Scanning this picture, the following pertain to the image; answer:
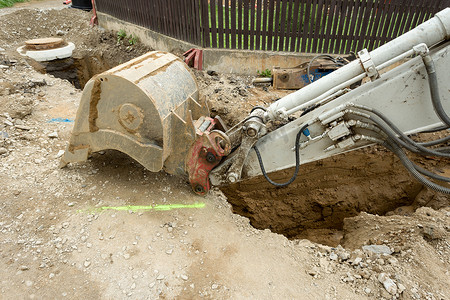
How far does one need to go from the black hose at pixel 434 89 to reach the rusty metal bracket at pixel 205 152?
1.77 m

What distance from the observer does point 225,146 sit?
3.09 meters

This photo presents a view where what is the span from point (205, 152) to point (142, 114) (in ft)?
2.49

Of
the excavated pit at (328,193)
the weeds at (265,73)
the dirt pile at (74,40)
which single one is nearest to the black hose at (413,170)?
the excavated pit at (328,193)

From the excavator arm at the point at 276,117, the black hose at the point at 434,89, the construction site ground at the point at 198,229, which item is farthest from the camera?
the construction site ground at the point at 198,229

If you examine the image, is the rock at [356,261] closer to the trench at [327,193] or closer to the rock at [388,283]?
the rock at [388,283]

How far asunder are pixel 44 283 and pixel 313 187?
3.95 metres

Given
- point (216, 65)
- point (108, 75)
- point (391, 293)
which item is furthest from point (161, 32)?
point (391, 293)

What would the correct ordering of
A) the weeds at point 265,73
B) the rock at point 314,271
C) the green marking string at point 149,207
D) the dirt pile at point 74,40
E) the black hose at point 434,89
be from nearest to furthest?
the black hose at point 434,89, the rock at point 314,271, the green marking string at point 149,207, the weeds at point 265,73, the dirt pile at point 74,40

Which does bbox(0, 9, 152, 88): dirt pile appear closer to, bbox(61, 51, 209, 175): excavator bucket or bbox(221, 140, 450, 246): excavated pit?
bbox(61, 51, 209, 175): excavator bucket

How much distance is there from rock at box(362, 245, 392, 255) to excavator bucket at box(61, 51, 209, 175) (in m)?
2.17

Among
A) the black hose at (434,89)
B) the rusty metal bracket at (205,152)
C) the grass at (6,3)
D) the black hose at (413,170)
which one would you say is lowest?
the grass at (6,3)

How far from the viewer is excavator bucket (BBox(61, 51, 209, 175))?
2914 millimetres

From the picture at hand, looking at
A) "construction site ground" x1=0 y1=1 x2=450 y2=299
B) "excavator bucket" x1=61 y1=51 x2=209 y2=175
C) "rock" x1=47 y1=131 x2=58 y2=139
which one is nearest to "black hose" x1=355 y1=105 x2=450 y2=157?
"construction site ground" x1=0 y1=1 x2=450 y2=299

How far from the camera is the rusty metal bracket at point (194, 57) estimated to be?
704 centimetres
